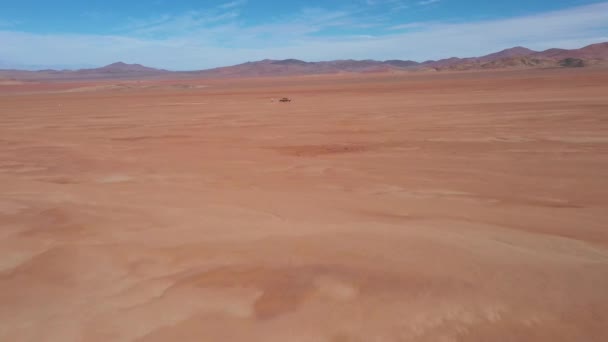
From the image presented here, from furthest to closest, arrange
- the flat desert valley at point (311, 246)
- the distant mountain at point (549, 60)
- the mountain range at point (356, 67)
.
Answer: the mountain range at point (356, 67)
the distant mountain at point (549, 60)
the flat desert valley at point (311, 246)

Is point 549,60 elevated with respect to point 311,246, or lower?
elevated

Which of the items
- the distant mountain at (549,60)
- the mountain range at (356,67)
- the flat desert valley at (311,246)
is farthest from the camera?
the mountain range at (356,67)

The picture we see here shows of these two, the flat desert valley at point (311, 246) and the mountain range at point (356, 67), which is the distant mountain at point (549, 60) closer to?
the mountain range at point (356, 67)

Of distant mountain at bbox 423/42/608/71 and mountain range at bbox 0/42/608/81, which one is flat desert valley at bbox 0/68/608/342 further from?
distant mountain at bbox 423/42/608/71

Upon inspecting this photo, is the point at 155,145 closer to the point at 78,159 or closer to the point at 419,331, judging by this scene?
the point at 78,159

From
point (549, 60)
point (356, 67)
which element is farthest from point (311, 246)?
point (356, 67)

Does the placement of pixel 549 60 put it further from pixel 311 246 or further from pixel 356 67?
pixel 311 246

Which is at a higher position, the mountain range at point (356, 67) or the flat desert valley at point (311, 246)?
the mountain range at point (356, 67)

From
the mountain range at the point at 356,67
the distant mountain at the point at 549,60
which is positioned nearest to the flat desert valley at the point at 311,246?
the mountain range at the point at 356,67
